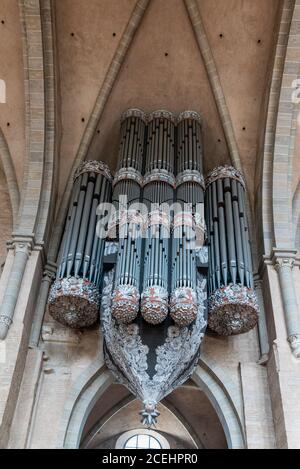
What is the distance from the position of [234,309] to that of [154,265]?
1.45 m

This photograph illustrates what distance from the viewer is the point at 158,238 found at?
938 centimetres

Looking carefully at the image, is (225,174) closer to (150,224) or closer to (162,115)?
(162,115)

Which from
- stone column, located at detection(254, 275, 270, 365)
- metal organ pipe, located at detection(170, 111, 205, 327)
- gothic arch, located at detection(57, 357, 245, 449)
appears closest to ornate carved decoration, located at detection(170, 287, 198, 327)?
metal organ pipe, located at detection(170, 111, 205, 327)

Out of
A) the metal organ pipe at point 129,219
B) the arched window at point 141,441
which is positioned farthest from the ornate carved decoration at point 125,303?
the arched window at point 141,441

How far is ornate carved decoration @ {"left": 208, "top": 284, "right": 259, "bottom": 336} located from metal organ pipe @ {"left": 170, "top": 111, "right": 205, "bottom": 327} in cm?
45

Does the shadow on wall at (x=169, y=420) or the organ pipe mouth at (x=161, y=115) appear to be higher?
the organ pipe mouth at (x=161, y=115)

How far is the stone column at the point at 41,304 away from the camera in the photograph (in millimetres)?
9469

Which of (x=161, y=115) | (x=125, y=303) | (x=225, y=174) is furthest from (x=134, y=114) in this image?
(x=125, y=303)

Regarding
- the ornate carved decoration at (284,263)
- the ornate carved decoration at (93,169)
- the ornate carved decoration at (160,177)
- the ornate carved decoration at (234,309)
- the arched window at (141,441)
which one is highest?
the ornate carved decoration at (93,169)

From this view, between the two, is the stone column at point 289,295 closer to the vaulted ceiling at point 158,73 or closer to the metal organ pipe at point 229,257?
the metal organ pipe at point 229,257

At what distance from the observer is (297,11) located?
10.5 m

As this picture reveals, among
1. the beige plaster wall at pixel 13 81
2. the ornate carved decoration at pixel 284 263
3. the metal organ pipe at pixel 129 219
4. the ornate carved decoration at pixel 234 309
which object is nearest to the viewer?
the metal organ pipe at pixel 129 219

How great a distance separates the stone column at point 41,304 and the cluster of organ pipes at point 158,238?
2.05 feet

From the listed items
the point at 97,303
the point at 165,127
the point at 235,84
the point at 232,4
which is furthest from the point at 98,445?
the point at 232,4
